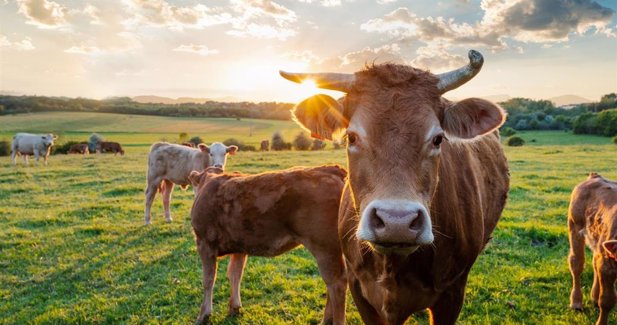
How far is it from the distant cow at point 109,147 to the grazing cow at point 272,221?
140 ft

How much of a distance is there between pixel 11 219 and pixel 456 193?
42.5 feet

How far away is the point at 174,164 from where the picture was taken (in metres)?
12.8

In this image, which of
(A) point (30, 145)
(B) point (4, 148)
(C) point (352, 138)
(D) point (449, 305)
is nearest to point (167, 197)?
(D) point (449, 305)

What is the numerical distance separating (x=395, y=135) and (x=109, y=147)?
4851cm

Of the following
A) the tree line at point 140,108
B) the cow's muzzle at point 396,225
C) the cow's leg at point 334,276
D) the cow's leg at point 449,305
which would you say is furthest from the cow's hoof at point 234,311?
the tree line at point 140,108

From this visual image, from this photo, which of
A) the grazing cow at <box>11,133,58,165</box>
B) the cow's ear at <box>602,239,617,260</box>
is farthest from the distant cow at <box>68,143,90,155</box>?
the cow's ear at <box>602,239,617,260</box>

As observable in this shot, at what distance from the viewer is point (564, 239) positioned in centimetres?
898

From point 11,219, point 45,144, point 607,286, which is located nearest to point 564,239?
point 607,286

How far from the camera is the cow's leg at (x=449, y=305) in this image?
3738 mm

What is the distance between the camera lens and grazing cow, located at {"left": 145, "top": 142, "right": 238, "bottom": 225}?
41.7 ft

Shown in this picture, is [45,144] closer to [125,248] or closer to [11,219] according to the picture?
[11,219]

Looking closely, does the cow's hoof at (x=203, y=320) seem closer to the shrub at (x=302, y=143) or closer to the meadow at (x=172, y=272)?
the meadow at (x=172, y=272)

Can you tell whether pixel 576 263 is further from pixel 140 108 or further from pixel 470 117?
pixel 140 108

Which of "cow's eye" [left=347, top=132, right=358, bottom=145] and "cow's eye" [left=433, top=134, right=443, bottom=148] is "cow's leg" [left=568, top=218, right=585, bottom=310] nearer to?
"cow's eye" [left=433, top=134, right=443, bottom=148]
